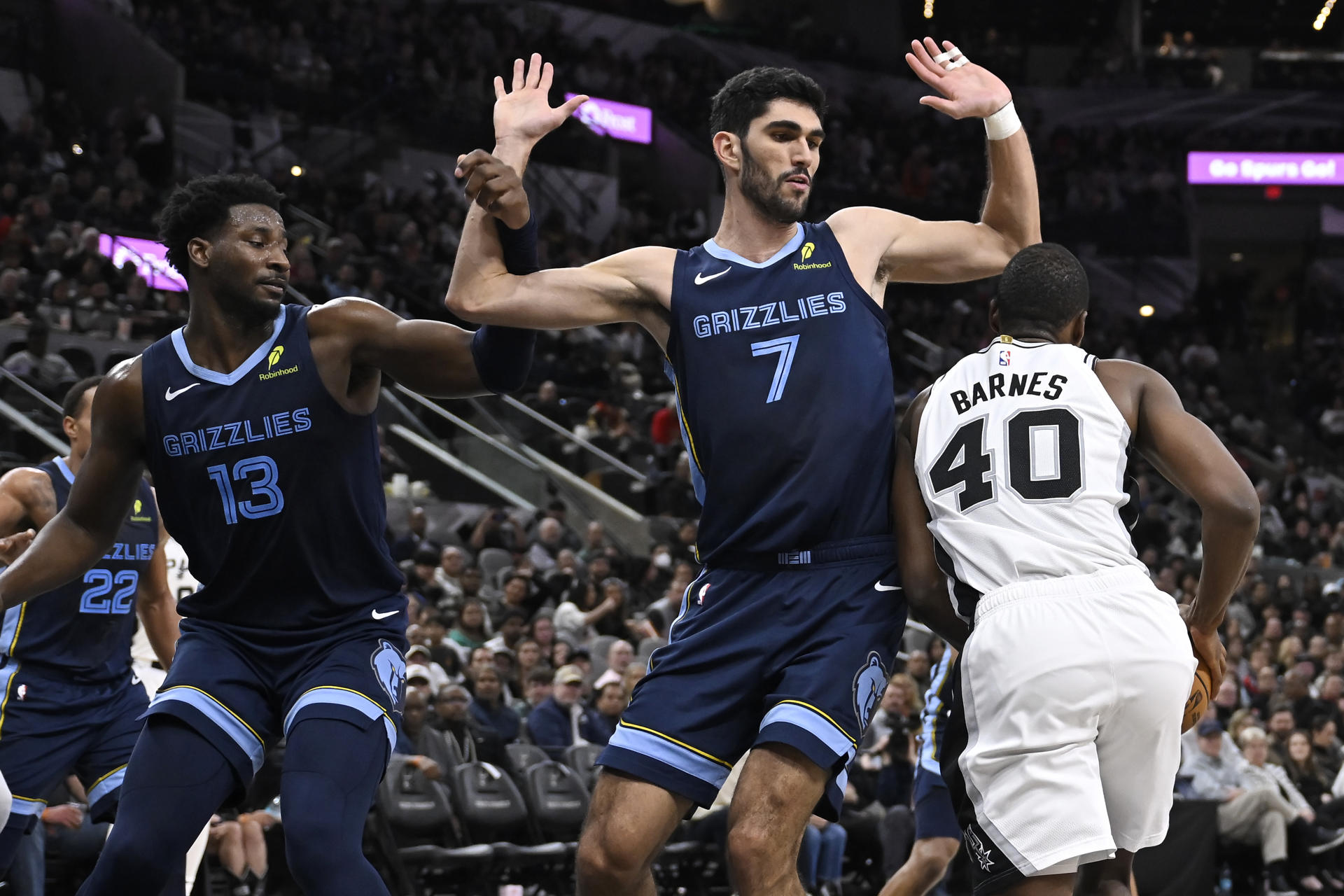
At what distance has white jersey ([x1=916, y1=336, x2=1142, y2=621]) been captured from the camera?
3.88 metres

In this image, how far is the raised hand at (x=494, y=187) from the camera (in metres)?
4.29

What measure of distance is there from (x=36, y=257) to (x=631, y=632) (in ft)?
24.9

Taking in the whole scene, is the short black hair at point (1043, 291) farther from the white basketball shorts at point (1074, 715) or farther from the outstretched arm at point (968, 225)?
the white basketball shorts at point (1074, 715)

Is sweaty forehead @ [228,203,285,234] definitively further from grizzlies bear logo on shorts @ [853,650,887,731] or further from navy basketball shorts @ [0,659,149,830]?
navy basketball shorts @ [0,659,149,830]

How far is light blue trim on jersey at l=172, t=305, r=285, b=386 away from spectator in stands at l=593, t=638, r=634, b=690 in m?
6.85

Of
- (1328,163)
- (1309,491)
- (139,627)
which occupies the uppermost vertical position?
(139,627)

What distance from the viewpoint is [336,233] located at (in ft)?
67.6

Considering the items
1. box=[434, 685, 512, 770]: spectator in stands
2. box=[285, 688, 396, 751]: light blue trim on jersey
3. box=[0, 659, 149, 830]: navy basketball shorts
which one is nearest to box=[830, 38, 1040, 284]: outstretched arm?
→ box=[285, 688, 396, 751]: light blue trim on jersey

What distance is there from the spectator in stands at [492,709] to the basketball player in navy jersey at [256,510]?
Answer: 6.11 meters

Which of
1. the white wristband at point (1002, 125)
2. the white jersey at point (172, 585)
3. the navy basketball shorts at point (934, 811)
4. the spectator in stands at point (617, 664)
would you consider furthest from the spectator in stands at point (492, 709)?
the white wristband at point (1002, 125)

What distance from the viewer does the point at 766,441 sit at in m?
4.10

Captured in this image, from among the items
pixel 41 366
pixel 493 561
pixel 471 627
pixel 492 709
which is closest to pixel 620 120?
pixel 493 561

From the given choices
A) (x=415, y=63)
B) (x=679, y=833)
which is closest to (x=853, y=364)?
(x=679, y=833)

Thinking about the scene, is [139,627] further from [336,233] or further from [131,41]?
[131,41]
